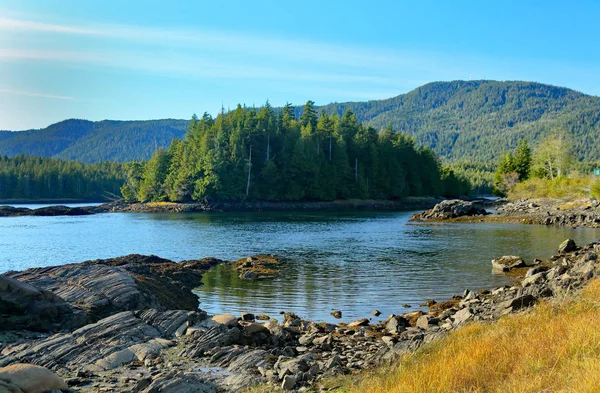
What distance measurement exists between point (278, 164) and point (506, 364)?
104 meters

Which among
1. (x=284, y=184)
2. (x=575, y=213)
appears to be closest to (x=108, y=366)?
(x=575, y=213)

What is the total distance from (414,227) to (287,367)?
5295 cm

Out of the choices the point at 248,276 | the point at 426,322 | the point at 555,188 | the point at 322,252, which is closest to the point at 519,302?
the point at 426,322

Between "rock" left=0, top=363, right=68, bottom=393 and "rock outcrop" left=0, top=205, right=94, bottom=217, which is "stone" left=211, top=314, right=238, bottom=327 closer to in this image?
"rock" left=0, top=363, right=68, bottom=393

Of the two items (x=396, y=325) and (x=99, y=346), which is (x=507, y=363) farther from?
(x=99, y=346)

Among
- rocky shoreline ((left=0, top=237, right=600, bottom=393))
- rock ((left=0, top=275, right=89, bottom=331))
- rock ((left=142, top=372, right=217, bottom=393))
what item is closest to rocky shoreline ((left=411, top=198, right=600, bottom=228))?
rocky shoreline ((left=0, top=237, right=600, bottom=393))

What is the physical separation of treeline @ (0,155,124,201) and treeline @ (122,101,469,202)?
42.8 m

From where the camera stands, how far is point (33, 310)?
50.3 ft

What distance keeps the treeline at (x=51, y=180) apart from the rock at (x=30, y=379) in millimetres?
145405

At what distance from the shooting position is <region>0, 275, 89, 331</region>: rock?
15055 millimetres

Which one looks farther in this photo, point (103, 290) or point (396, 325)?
point (103, 290)

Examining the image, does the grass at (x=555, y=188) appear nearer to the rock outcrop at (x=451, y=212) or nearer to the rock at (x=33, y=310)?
the rock outcrop at (x=451, y=212)

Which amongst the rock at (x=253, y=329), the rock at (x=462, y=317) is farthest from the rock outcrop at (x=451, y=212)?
the rock at (x=253, y=329)

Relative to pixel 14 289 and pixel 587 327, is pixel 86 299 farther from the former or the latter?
pixel 587 327
